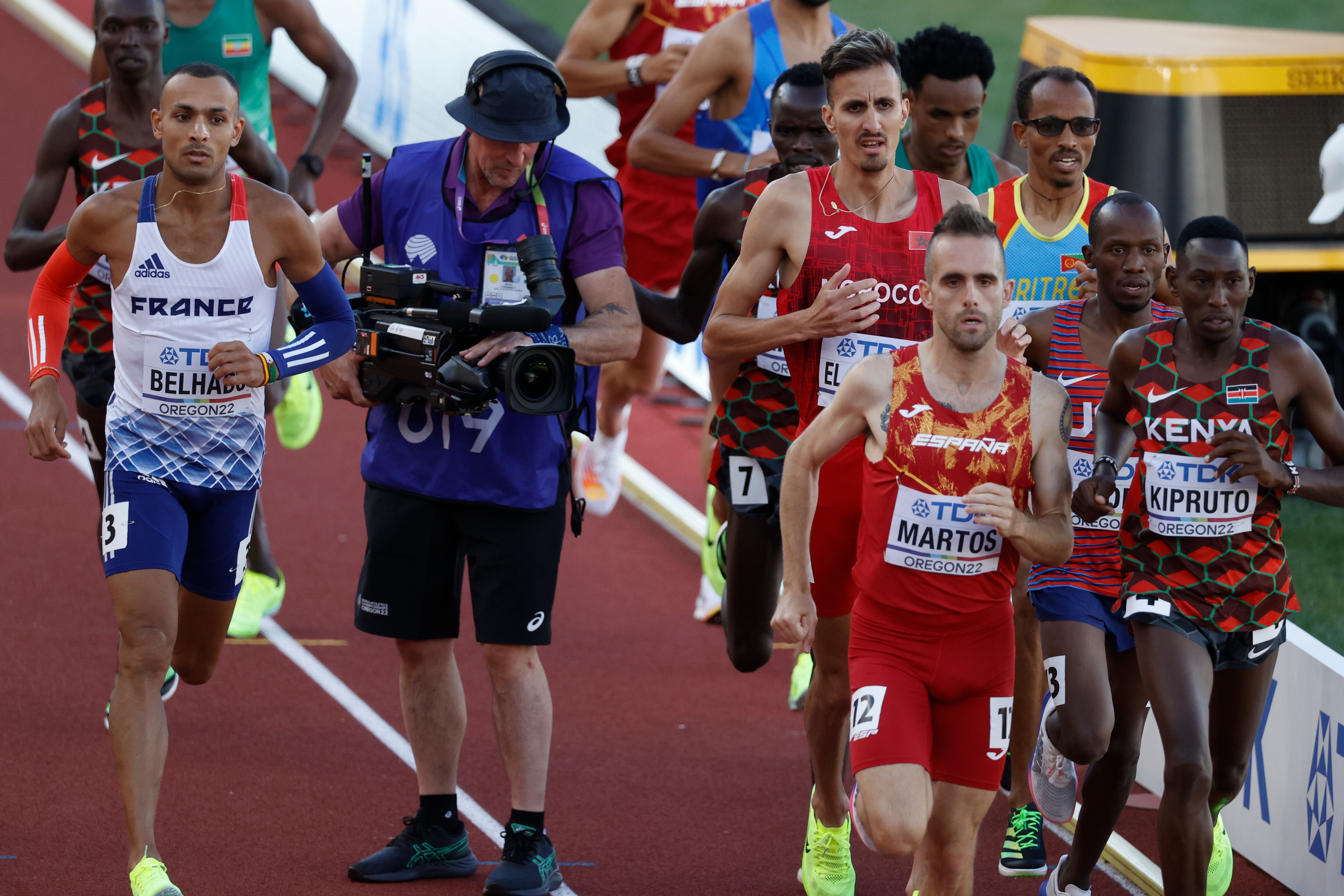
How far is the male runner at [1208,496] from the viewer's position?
5.35 metres

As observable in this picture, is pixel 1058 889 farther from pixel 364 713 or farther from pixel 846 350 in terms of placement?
pixel 364 713

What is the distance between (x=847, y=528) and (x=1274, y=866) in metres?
2.08

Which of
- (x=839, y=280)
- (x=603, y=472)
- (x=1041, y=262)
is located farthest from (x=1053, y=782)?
(x=603, y=472)

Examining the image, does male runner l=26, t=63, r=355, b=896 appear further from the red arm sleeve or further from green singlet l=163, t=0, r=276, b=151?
green singlet l=163, t=0, r=276, b=151

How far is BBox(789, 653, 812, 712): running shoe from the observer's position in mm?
8164

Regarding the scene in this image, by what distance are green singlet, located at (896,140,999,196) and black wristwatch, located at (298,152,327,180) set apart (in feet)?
10.1

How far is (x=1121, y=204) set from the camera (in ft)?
19.4

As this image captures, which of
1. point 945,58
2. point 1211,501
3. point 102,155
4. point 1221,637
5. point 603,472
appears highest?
point 945,58

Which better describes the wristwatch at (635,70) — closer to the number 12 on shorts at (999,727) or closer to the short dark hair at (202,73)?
the short dark hair at (202,73)

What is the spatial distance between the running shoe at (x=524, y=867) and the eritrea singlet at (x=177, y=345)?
→ 57.0 inches

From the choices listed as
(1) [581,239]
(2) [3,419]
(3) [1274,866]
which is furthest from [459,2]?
(3) [1274,866]

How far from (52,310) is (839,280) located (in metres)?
2.48

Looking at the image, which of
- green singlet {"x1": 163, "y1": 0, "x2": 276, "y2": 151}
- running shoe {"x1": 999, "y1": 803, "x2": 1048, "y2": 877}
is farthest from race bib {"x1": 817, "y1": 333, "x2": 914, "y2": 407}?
green singlet {"x1": 163, "y1": 0, "x2": 276, "y2": 151}

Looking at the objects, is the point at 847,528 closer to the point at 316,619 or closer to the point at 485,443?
the point at 485,443
